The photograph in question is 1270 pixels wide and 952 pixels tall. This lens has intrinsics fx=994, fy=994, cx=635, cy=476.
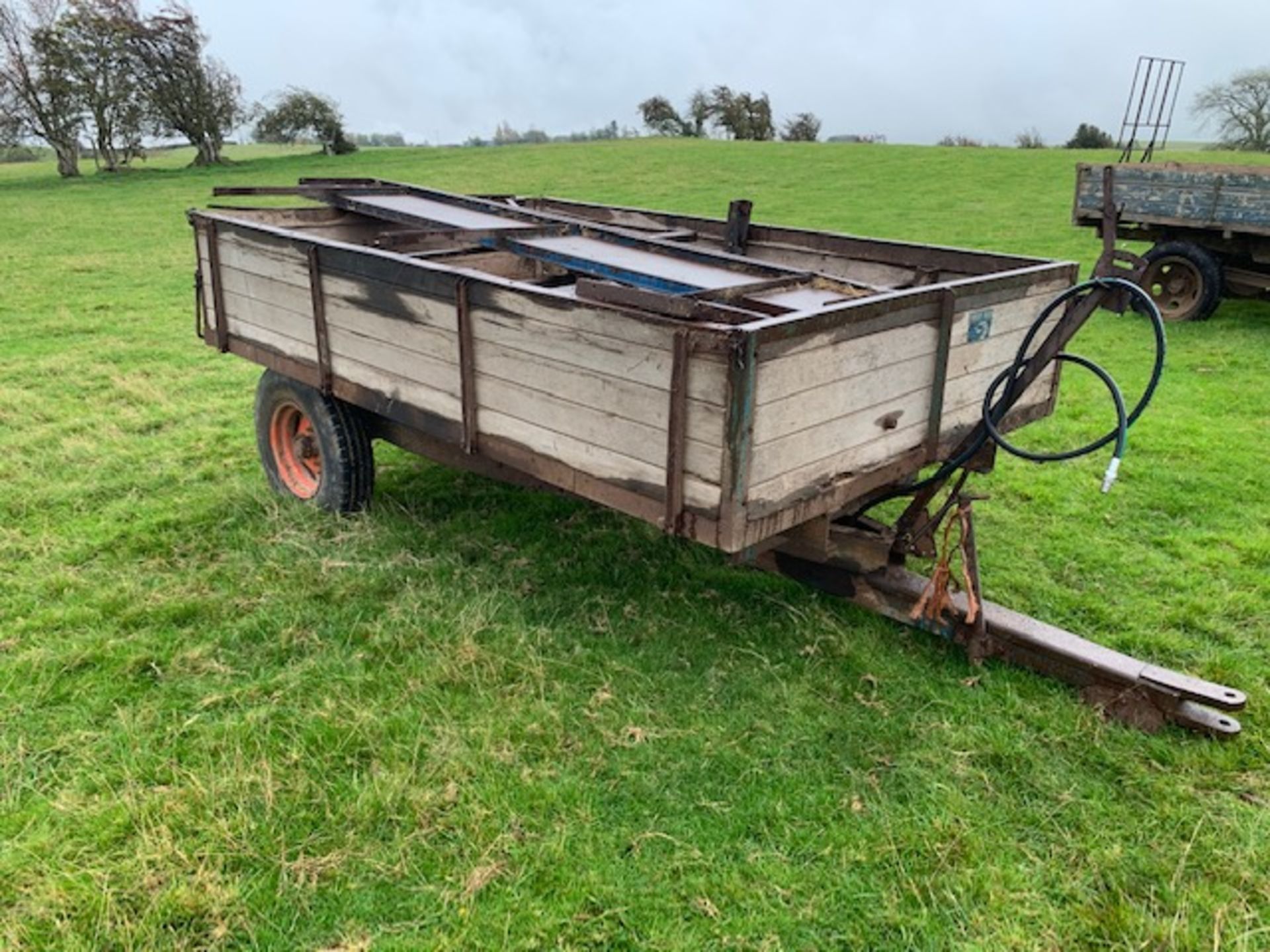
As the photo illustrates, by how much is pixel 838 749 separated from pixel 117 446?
195 inches

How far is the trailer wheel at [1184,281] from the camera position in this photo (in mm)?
9352

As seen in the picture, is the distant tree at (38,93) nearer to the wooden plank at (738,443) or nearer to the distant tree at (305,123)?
the distant tree at (305,123)

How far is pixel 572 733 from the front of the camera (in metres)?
3.29

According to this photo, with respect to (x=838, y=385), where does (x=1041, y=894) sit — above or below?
below

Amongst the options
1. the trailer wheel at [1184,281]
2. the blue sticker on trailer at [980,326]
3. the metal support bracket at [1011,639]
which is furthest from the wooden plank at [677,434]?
the trailer wheel at [1184,281]

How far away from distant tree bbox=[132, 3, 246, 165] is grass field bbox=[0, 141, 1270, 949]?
113ft

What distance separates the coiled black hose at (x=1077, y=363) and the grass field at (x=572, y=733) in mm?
739

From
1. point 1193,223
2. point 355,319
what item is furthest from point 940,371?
point 1193,223

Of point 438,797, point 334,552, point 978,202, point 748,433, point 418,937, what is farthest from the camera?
point 978,202

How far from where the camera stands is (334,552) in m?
4.44

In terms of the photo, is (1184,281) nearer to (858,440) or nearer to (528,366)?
(858,440)

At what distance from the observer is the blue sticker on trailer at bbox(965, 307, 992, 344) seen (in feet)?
11.6

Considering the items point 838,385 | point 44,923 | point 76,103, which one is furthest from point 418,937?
point 76,103

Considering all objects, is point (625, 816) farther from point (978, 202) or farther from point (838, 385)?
point (978, 202)
